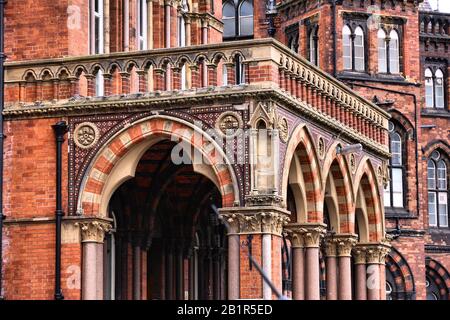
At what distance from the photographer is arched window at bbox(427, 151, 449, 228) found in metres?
63.8

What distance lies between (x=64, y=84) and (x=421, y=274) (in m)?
28.4

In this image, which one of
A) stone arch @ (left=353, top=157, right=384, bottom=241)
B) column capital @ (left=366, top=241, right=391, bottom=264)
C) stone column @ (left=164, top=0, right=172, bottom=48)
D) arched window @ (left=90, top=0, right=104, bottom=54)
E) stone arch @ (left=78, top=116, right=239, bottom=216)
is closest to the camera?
stone arch @ (left=78, top=116, right=239, bottom=216)

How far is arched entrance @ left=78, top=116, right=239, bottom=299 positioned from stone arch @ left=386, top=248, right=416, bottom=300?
17.6 metres

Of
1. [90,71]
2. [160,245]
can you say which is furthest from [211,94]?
[160,245]

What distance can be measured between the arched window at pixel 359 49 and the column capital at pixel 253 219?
27590mm

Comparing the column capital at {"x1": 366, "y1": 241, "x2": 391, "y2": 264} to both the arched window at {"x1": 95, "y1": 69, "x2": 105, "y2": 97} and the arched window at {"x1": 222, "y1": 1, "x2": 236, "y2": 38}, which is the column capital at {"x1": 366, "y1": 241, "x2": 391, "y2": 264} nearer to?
the arched window at {"x1": 95, "y1": 69, "x2": 105, "y2": 97}

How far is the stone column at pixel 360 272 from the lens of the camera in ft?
132

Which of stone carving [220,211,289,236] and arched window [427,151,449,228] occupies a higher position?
arched window [427,151,449,228]

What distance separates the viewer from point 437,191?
2522 inches

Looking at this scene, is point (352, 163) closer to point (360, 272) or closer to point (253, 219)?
point (360, 272)

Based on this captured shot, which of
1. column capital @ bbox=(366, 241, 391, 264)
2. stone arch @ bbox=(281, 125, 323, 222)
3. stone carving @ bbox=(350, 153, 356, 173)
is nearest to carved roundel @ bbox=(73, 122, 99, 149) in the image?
stone arch @ bbox=(281, 125, 323, 222)

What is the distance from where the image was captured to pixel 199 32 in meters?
44.0

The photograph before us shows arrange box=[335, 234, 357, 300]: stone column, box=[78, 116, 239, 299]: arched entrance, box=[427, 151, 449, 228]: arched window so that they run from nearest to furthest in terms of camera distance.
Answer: box=[78, 116, 239, 299]: arched entrance
box=[335, 234, 357, 300]: stone column
box=[427, 151, 449, 228]: arched window
